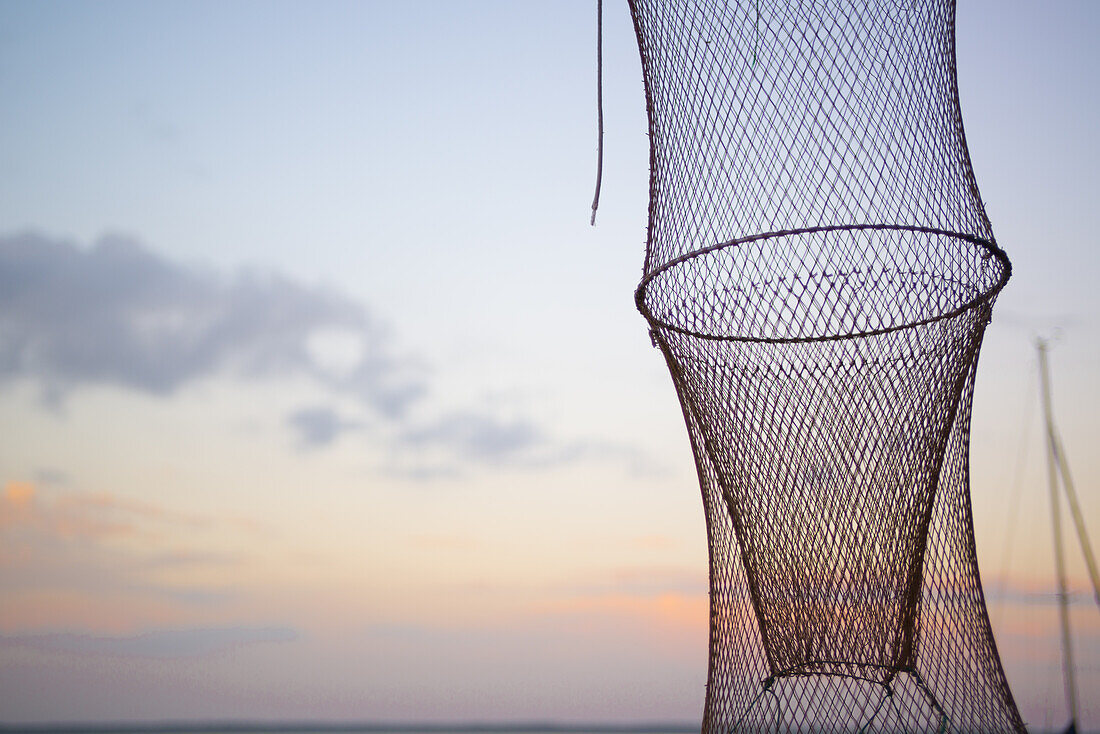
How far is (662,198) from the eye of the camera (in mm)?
6555

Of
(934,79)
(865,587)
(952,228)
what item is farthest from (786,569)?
(934,79)

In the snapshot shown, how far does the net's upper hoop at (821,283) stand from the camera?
6.22m

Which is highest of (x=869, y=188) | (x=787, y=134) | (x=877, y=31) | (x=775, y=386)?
(x=877, y=31)

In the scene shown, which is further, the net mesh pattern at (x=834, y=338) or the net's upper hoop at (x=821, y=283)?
the net's upper hoop at (x=821, y=283)

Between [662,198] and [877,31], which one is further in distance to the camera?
[662,198]

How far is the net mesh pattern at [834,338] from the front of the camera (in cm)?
609

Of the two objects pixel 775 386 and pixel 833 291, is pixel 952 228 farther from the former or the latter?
pixel 775 386

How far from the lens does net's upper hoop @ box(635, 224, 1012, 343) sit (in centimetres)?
622

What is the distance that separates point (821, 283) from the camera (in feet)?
20.9

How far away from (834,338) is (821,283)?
1.14 feet

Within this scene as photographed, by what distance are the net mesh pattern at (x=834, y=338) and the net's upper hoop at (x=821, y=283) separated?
0.01m

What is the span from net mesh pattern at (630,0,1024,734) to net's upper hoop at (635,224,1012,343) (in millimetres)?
12

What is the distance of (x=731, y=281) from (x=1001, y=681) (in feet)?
9.63

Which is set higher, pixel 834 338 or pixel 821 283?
pixel 821 283
